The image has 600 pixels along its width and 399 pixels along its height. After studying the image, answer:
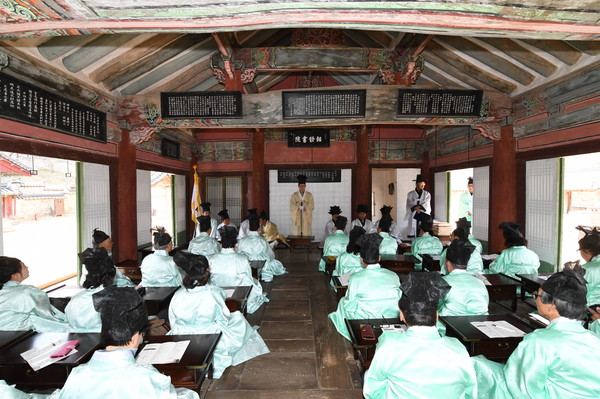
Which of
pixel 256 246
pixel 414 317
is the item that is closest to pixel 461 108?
pixel 256 246

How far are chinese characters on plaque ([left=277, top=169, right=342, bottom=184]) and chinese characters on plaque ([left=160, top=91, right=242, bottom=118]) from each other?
5.48m

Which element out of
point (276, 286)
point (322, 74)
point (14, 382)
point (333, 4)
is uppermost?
point (322, 74)

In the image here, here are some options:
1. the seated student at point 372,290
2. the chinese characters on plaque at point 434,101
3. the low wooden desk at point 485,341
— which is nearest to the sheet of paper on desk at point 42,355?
the seated student at point 372,290

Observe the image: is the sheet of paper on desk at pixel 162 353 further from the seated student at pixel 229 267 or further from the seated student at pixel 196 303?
the seated student at pixel 229 267

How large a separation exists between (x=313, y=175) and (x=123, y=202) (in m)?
6.42

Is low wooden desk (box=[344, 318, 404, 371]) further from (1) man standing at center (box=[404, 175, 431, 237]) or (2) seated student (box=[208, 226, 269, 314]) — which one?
(1) man standing at center (box=[404, 175, 431, 237])

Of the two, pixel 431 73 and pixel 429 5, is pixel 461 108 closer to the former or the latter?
pixel 431 73

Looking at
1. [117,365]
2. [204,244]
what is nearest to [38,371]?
[117,365]

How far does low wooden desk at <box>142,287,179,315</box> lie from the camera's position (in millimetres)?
3939

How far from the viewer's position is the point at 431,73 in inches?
336

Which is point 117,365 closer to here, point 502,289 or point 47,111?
point 502,289

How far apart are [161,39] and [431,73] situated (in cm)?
626

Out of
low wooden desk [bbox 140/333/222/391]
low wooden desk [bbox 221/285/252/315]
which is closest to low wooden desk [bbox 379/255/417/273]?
low wooden desk [bbox 221/285/252/315]

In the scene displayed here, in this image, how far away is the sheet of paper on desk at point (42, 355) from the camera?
95.4 inches
